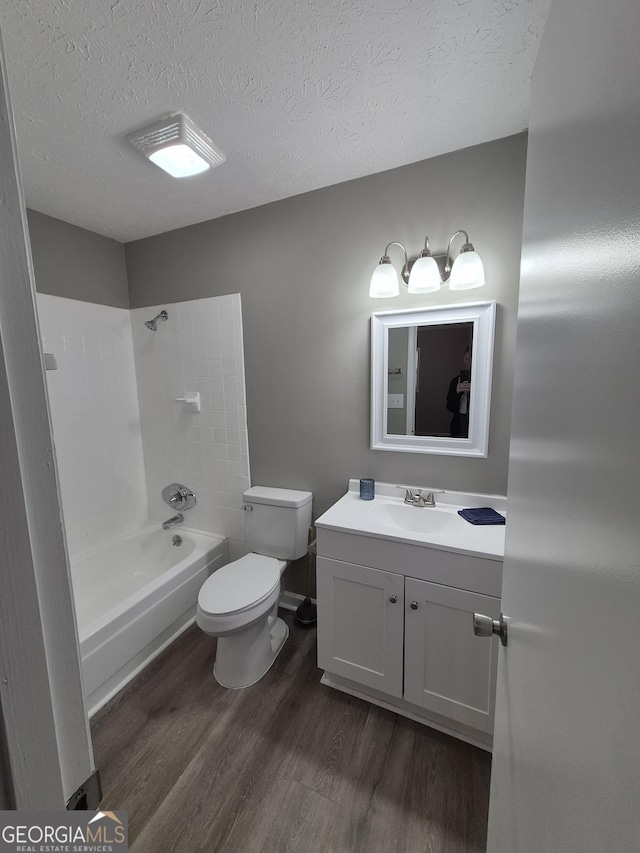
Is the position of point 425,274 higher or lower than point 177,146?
lower

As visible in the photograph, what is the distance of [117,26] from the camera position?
90 centimetres

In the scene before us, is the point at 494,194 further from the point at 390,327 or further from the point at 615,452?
the point at 615,452

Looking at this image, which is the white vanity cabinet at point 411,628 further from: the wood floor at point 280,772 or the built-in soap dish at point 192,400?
the built-in soap dish at point 192,400

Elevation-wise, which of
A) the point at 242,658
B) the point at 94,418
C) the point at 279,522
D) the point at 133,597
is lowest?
the point at 242,658

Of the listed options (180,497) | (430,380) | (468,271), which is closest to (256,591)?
(180,497)

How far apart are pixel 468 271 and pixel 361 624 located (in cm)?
159

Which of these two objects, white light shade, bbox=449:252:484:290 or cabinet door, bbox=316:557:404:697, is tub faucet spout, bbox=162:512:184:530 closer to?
cabinet door, bbox=316:557:404:697

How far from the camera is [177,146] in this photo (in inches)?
51.3

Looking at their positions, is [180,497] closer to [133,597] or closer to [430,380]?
[133,597]

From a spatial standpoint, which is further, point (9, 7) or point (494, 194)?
point (494, 194)

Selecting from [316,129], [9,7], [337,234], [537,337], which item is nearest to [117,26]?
[9,7]

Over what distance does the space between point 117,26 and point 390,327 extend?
1.32 meters

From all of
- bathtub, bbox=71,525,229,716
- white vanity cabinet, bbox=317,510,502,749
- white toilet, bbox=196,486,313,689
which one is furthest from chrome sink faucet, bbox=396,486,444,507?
bathtub, bbox=71,525,229,716

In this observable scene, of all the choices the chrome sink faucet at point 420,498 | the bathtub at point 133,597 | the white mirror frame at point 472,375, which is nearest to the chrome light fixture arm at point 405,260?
the white mirror frame at point 472,375
